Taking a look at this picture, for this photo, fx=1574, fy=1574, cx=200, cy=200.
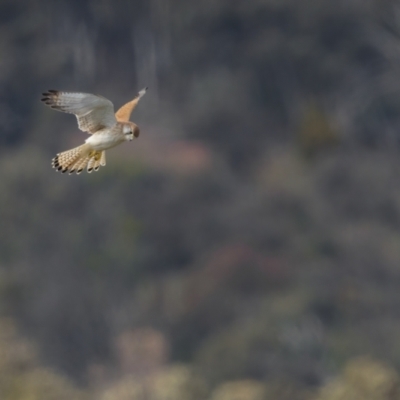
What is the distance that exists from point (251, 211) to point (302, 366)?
533 inches

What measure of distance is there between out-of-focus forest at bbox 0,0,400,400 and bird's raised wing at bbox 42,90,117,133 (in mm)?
14751

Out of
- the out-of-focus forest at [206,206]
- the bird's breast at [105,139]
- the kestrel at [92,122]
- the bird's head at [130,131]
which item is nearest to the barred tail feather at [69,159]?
the kestrel at [92,122]

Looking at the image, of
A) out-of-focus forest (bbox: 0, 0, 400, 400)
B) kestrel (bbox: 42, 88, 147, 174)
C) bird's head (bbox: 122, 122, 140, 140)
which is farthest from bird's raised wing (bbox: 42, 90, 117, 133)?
out-of-focus forest (bbox: 0, 0, 400, 400)

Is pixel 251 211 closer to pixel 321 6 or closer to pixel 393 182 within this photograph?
pixel 393 182

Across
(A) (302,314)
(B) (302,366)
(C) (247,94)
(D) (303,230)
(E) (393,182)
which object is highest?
(C) (247,94)

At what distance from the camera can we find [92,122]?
11.2 meters

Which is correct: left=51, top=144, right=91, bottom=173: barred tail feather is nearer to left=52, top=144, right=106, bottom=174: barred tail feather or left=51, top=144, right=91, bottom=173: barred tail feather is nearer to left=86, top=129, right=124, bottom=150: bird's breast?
left=52, top=144, right=106, bottom=174: barred tail feather

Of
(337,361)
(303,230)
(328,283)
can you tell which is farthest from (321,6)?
(337,361)

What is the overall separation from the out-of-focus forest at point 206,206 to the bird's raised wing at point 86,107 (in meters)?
14.8

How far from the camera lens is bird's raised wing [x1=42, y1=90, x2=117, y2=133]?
10.9m

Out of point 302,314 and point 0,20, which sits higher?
point 0,20

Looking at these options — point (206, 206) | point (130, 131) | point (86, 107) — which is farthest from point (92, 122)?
point (206, 206)

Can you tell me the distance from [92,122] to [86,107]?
16cm

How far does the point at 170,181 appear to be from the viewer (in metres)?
47.2
